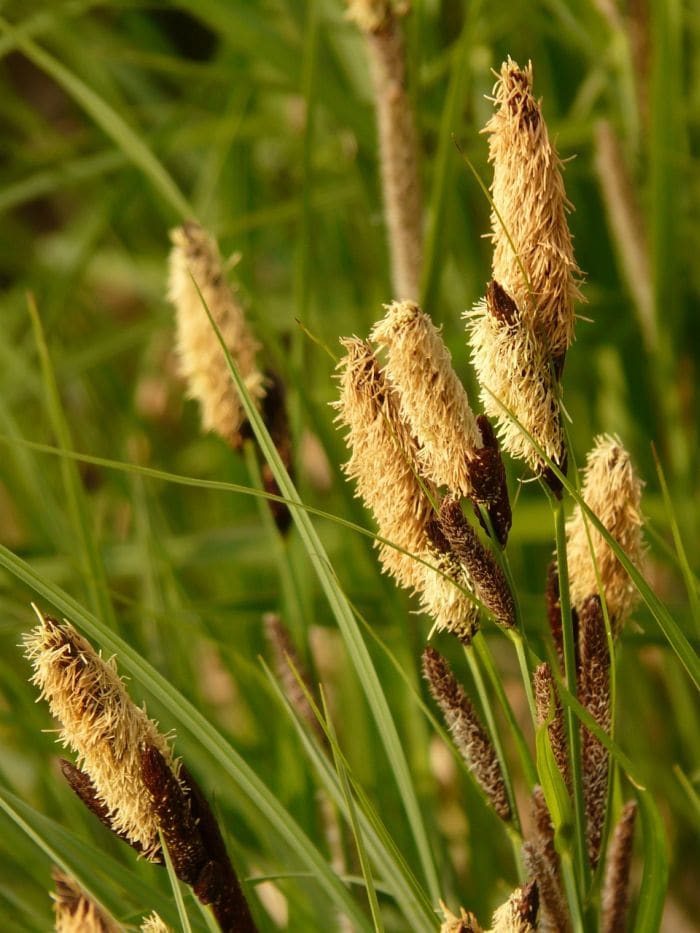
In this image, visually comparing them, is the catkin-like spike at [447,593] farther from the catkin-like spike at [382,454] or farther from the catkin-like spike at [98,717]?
the catkin-like spike at [98,717]

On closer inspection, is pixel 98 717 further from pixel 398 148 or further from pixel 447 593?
pixel 398 148

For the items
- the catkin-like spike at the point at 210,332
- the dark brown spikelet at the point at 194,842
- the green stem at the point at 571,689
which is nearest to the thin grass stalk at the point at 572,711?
the green stem at the point at 571,689

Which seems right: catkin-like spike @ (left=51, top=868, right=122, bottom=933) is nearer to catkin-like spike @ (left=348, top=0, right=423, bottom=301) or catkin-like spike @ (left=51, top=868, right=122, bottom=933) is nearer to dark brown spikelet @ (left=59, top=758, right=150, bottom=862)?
dark brown spikelet @ (left=59, top=758, right=150, bottom=862)

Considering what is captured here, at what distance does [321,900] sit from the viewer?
56cm

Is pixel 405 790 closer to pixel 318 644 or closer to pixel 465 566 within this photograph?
pixel 465 566

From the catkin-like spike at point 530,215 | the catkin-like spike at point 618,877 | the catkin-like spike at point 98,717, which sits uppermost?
the catkin-like spike at point 530,215

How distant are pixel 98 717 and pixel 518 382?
18 cm

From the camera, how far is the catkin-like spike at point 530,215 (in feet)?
1.20

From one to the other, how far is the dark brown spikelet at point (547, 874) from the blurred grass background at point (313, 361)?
144 millimetres

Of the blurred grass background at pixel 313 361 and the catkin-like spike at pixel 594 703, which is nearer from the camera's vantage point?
the catkin-like spike at pixel 594 703

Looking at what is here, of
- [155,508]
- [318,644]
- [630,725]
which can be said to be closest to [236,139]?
[155,508]

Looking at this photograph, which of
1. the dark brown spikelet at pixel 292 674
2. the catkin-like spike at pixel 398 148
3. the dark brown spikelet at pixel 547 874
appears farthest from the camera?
the catkin-like spike at pixel 398 148

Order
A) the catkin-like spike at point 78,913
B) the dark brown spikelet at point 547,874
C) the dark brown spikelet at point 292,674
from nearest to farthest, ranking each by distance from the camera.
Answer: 1. the catkin-like spike at point 78,913
2. the dark brown spikelet at point 547,874
3. the dark brown spikelet at point 292,674

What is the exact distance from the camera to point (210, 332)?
1.85ft
